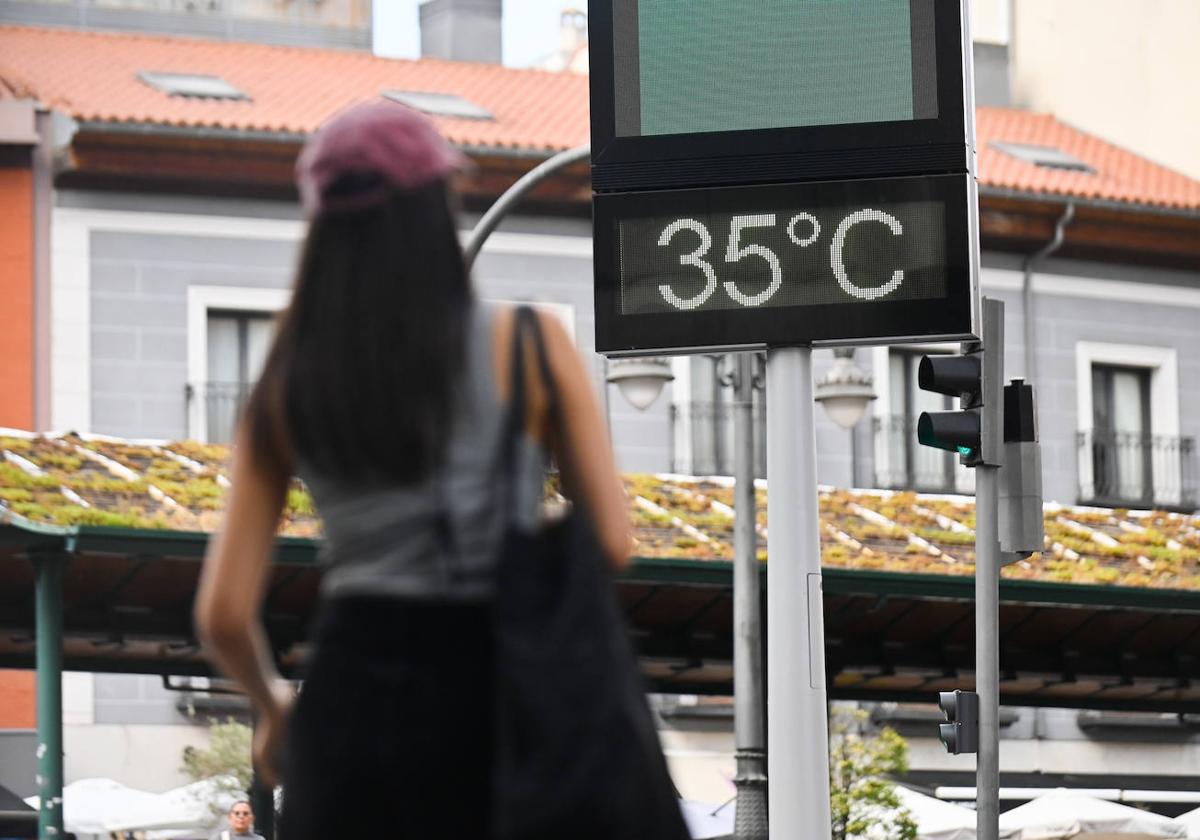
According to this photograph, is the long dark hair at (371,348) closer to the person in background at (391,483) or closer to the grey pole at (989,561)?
the person in background at (391,483)

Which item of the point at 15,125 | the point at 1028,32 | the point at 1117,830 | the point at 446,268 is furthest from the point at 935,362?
the point at 1028,32

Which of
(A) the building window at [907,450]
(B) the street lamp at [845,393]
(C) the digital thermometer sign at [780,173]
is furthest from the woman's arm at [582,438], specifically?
(A) the building window at [907,450]

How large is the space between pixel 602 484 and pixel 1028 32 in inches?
1560

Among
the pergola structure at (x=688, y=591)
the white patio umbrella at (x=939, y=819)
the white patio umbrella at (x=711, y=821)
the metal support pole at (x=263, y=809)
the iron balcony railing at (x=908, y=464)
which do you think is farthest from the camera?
the iron balcony railing at (x=908, y=464)

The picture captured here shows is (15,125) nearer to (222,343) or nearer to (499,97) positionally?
(222,343)

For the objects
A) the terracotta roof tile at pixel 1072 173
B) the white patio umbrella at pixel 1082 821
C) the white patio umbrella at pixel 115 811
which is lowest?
the white patio umbrella at pixel 1082 821

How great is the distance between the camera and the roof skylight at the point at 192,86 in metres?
33.1

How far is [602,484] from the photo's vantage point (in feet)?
10.3

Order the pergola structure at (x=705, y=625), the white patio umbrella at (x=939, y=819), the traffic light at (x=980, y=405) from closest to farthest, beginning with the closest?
the traffic light at (x=980, y=405), the pergola structure at (x=705, y=625), the white patio umbrella at (x=939, y=819)

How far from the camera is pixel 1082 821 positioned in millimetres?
26688

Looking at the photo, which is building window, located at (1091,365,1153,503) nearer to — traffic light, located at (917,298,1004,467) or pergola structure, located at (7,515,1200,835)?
pergola structure, located at (7,515,1200,835)

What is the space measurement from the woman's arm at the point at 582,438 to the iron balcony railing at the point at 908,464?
3104 cm

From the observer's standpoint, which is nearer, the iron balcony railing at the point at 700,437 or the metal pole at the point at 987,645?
the metal pole at the point at 987,645

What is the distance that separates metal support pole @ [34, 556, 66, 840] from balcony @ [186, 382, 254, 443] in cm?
1634
